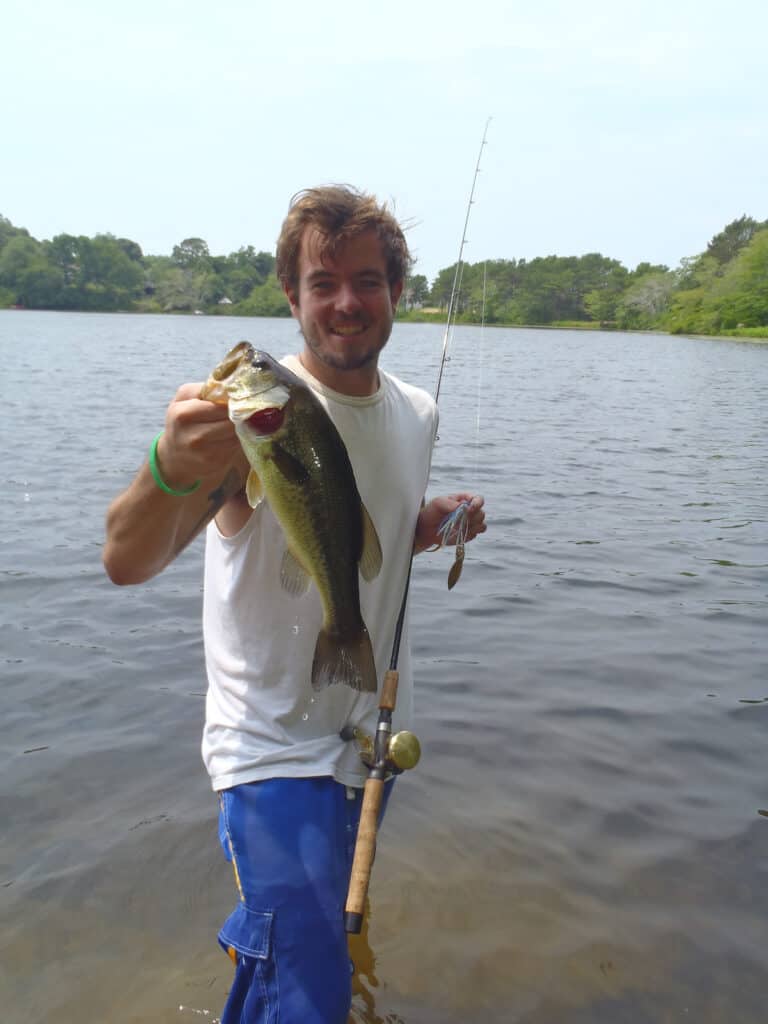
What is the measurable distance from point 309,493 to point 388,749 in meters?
0.95

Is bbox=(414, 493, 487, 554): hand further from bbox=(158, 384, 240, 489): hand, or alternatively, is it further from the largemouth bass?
bbox=(158, 384, 240, 489): hand

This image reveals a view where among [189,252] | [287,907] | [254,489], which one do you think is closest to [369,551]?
[254,489]

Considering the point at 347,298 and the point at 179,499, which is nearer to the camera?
the point at 179,499

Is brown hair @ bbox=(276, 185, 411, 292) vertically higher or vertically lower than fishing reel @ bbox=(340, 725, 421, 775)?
higher

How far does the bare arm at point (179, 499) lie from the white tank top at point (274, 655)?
0.16 m

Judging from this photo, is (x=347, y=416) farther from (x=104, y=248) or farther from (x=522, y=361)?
(x=104, y=248)

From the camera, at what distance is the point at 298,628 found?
2795 mm

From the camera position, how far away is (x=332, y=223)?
2947 millimetres

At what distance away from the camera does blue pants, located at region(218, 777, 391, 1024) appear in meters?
2.56

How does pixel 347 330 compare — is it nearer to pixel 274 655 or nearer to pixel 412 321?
pixel 274 655

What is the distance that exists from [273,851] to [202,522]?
996 mm

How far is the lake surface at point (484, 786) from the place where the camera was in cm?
393

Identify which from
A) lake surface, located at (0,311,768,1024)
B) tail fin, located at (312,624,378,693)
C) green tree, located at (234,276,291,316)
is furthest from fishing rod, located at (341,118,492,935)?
green tree, located at (234,276,291,316)

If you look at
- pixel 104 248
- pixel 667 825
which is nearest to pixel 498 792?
pixel 667 825
